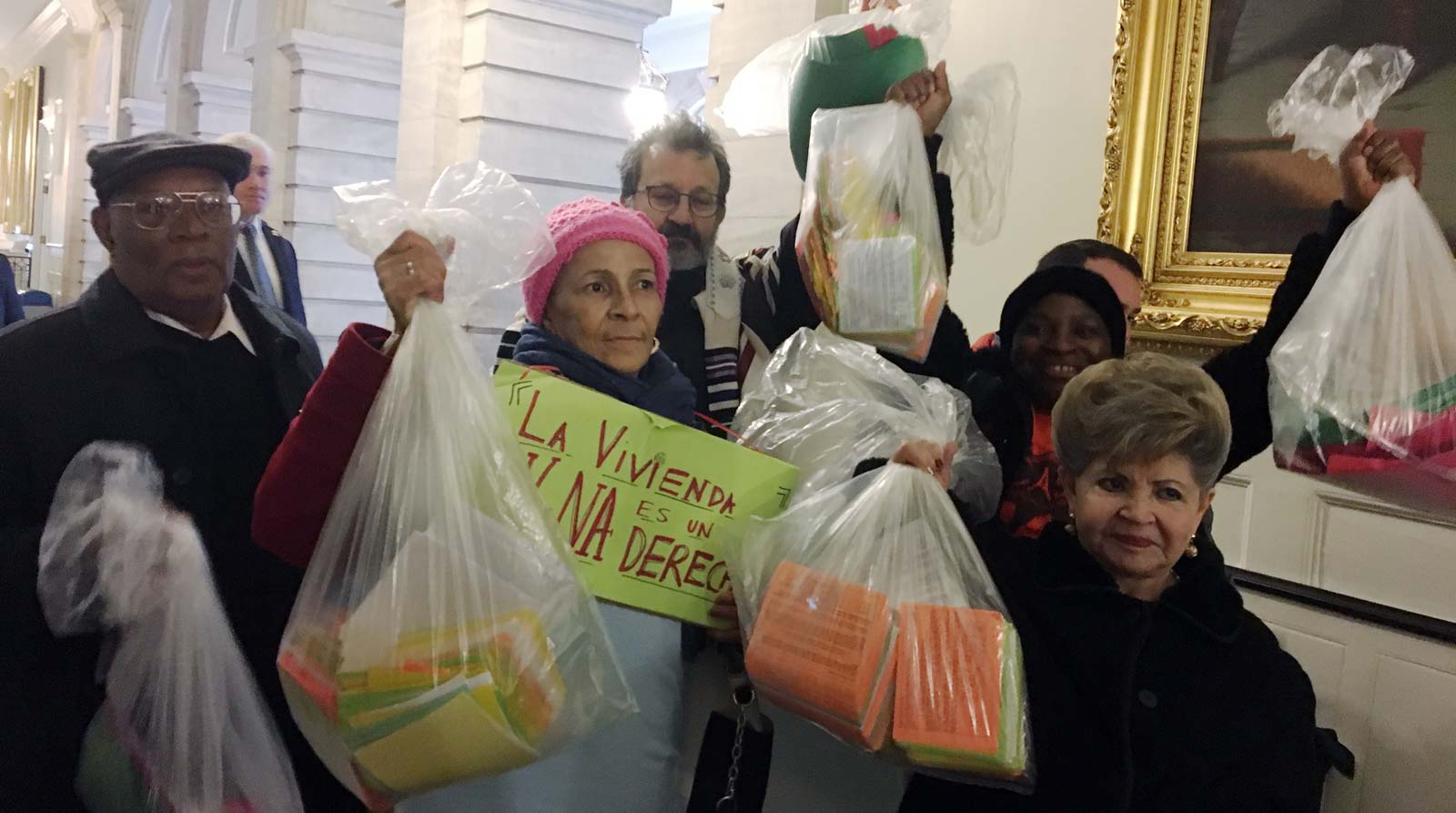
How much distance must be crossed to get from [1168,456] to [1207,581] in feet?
0.55

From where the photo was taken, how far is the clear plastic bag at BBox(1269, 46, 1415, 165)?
1.20 m

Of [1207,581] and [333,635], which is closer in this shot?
[333,635]

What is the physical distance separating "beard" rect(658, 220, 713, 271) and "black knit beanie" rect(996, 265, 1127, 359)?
51 centimetres

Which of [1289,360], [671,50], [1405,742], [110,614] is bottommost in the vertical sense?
[1405,742]

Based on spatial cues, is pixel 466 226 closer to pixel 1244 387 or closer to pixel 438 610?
pixel 438 610

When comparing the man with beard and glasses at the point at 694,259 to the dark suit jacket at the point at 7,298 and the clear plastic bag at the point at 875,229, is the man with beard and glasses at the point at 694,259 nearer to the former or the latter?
the clear plastic bag at the point at 875,229

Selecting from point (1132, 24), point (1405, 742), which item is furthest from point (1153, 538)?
point (1132, 24)

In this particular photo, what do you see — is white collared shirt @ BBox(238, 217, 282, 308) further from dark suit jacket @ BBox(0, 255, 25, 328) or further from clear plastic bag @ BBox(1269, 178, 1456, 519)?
clear plastic bag @ BBox(1269, 178, 1456, 519)

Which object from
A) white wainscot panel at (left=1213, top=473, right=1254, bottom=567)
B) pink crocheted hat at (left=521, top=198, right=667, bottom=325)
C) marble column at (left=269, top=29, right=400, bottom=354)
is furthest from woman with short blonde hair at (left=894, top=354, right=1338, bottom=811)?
marble column at (left=269, top=29, right=400, bottom=354)

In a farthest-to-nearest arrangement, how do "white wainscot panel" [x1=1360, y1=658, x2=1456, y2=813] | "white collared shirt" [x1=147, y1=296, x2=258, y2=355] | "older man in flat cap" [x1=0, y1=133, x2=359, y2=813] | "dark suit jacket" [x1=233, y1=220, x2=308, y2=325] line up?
"dark suit jacket" [x1=233, y1=220, x2=308, y2=325]
"white wainscot panel" [x1=1360, y1=658, x2=1456, y2=813]
"white collared shirt" [x1=147, y1=296, x2=258, y2=355]
"older man in flat cap" [x1=0, y1=133, x2=359, y2=813]

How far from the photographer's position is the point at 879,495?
3.56ft

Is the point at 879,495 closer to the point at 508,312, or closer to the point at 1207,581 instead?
the point at 1207,581

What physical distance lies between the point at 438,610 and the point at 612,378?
1.30 feet

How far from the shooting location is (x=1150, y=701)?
3.55 ft
